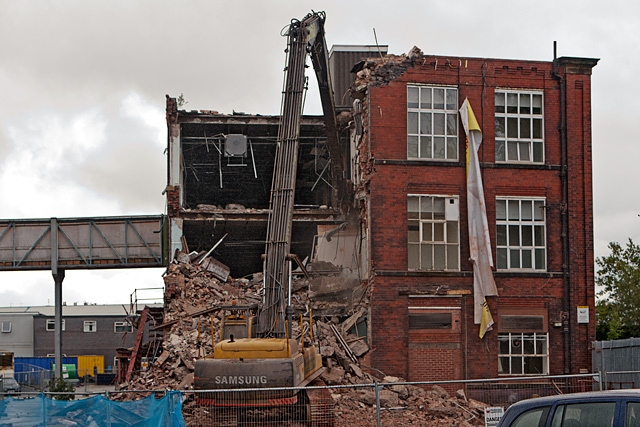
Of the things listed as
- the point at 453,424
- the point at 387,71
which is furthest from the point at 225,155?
the point at 453,424

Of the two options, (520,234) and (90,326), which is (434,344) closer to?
(520,234)

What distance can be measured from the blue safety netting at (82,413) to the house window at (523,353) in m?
14.7

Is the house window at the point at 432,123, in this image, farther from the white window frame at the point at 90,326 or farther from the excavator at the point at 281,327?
the white window frame at the point at 90,326

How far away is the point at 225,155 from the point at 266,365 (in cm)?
2018

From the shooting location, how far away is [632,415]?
7543 mm

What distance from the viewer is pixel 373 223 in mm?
26531

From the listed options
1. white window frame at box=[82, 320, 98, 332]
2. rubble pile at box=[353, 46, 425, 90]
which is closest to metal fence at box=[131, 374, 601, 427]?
rubble pile at box=[353, 46, 425, 90]

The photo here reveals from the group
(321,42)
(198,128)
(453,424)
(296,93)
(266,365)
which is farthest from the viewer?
(198,128)

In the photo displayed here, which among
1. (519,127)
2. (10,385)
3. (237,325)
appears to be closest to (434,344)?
(519,127)

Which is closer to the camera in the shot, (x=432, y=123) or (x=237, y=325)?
(x=237, y=325)

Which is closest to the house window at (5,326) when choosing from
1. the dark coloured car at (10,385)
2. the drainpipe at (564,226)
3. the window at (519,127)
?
the dark coloured car at (10,385)

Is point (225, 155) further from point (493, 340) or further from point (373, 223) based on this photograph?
point (493, 340)

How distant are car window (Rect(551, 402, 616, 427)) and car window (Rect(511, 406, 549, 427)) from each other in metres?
0.15

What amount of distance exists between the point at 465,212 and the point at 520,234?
199 centimetres
